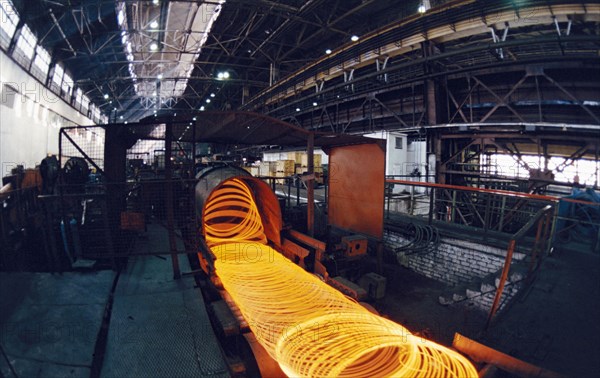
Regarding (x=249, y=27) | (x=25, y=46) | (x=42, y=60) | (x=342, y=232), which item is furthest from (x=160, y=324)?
(x=42, y=60)

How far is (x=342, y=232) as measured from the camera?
6930 mm

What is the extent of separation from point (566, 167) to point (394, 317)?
160 inches

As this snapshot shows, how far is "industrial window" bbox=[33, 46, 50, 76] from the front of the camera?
504 inches

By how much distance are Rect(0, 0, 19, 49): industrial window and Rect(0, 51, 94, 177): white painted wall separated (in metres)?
0.60

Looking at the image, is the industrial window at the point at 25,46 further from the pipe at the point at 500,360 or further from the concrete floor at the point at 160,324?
the pipe at the point at 500,360

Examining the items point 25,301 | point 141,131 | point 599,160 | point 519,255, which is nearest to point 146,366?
point 25,301

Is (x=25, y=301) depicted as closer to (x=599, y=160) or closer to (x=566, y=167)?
(x=599, y=160)

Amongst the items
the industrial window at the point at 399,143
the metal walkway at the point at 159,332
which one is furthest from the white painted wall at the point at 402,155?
the metal walkway at the point at 159,332

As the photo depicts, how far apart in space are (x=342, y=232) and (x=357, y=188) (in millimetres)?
1192

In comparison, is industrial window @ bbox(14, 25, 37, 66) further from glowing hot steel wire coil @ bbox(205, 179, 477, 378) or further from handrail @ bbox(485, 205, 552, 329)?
handrail @ bbox(485, 205, 552, 329)

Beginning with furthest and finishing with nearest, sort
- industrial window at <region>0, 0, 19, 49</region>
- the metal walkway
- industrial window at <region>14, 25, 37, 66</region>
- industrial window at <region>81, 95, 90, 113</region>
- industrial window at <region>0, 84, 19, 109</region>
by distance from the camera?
industrial window at <region>81, 95, 90, 113</region>, industrial window at <region>14, 25, 37, 66</region>, industrial window at <region>0, 84, 19, 109</region>, industrial window at <region>0, 0, 19, 49</region>, the metal walkway

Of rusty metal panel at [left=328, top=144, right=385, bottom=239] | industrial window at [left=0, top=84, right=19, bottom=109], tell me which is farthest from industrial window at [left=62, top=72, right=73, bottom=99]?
rusty metal panel at [left=328, top=144, right=385, bottom=239]

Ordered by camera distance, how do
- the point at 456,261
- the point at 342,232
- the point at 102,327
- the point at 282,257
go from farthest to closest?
the point at 342,232
the point at 456,261
the point at 282,257
the point at 102,327

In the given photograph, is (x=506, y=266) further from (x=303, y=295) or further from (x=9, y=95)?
(x=9, y=95)
